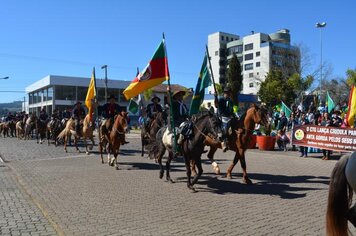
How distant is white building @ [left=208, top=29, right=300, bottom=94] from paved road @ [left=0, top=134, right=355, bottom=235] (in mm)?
88785

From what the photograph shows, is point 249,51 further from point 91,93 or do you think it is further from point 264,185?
point 264,185

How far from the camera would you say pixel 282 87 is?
58.7m

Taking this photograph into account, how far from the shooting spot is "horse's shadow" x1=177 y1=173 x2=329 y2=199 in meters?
10.2

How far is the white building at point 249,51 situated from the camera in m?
110

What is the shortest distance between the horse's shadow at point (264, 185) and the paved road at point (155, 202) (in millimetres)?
25

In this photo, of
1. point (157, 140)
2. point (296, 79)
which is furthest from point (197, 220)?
point (296, 79)

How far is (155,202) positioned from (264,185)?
3.64 m

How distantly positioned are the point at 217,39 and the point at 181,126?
121739 mm

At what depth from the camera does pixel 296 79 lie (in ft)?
174

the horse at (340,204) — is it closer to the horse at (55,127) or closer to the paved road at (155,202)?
the paved road at (155,202)

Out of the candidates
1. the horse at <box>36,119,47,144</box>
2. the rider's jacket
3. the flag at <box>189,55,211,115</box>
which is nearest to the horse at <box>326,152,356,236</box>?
the flag at <box>189,55,211,115</box>

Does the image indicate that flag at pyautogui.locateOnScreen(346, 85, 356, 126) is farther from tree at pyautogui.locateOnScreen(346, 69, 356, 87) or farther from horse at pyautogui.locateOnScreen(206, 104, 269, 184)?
tree at pyautogui.locateOnScreen(346, 69, 356, 87)

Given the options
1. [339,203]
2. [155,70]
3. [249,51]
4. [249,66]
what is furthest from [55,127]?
[249,51]

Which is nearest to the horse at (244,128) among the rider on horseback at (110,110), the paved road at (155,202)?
the paved road at (155,202)
